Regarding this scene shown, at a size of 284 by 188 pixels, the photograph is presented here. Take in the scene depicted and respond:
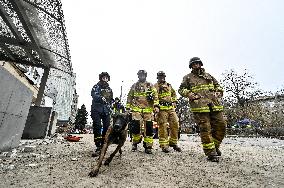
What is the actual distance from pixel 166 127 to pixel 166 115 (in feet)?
1.09

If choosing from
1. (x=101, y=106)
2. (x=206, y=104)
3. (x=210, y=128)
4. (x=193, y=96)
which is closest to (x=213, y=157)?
(x=210, y=128)

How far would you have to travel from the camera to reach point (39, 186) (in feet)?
10.6

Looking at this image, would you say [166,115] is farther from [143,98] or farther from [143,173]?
[143,173]

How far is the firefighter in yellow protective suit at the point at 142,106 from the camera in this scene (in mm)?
6477

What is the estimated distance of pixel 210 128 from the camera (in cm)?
533

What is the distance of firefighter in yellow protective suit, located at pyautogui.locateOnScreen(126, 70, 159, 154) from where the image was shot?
648 centimetres

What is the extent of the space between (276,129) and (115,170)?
16.5 meters

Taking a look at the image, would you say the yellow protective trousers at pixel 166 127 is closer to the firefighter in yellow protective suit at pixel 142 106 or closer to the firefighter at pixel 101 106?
the firefighter in yellow protective suit at pixel 142 106

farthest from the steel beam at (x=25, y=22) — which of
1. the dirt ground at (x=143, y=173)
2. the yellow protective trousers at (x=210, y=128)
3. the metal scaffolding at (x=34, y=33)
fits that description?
the yellow protective trousers at (x=210, y=128)

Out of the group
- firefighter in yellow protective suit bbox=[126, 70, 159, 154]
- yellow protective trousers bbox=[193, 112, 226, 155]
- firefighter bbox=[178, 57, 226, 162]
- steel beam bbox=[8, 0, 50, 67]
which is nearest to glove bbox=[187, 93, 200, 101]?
firefighter bbox=[178, 57, 226, 162]

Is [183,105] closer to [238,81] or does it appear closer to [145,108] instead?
[238,81]

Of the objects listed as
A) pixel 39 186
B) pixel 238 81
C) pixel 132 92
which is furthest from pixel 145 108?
pixel 238 81

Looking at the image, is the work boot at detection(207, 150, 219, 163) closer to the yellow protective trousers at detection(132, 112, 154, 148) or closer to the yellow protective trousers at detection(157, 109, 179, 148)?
the yellow protective trousers at detection(157, 109, 179, 148)

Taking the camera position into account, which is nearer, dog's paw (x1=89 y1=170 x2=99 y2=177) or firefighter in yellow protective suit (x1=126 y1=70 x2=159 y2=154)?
dog's paw (x1=89 y1=170 x2=99 y2=177)
